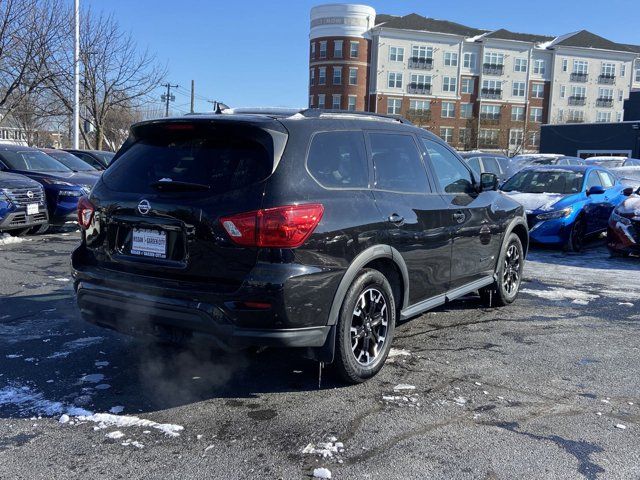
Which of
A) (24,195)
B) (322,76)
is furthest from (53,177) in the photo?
(322,76)

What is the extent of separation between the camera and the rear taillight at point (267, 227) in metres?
3.37

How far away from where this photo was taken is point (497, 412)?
370cm

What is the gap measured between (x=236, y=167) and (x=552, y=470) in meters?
2.45

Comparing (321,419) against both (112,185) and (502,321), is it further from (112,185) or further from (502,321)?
(502,321)

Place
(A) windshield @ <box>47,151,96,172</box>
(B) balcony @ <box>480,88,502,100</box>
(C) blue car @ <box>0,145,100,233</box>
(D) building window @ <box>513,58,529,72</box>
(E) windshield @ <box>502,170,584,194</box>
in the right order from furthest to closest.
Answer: (D) building window @ <box>513,58,529,72</box> → (B) balcony @ <box>480,88,502,100</box> → (A) windshield @ <box>47,151,96,172</box> → (C) blue car @ <box>0,145,100,233</box> → (E) windshield @ <box>502,170,584,194</box>

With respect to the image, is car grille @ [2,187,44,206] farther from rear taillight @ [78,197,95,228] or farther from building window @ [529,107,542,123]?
building window @ [529,107,542,123]

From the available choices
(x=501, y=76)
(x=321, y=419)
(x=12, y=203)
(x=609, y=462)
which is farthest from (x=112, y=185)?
(x=501, y=76)

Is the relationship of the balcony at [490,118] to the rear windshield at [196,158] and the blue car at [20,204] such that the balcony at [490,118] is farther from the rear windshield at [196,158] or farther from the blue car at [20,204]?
the rear windshield at [196,158]

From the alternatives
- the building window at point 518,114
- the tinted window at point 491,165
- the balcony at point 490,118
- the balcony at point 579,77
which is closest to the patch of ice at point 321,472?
the tinted window at point 491,165

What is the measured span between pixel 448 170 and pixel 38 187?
8.01 meters

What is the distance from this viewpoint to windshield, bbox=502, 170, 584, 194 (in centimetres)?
1105

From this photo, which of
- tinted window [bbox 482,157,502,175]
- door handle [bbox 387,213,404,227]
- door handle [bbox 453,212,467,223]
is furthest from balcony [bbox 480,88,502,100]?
door handle [bbox 387,213,404,227]

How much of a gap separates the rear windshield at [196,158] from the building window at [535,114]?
7638 centimetres

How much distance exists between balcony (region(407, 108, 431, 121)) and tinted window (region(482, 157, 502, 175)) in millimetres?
51818
